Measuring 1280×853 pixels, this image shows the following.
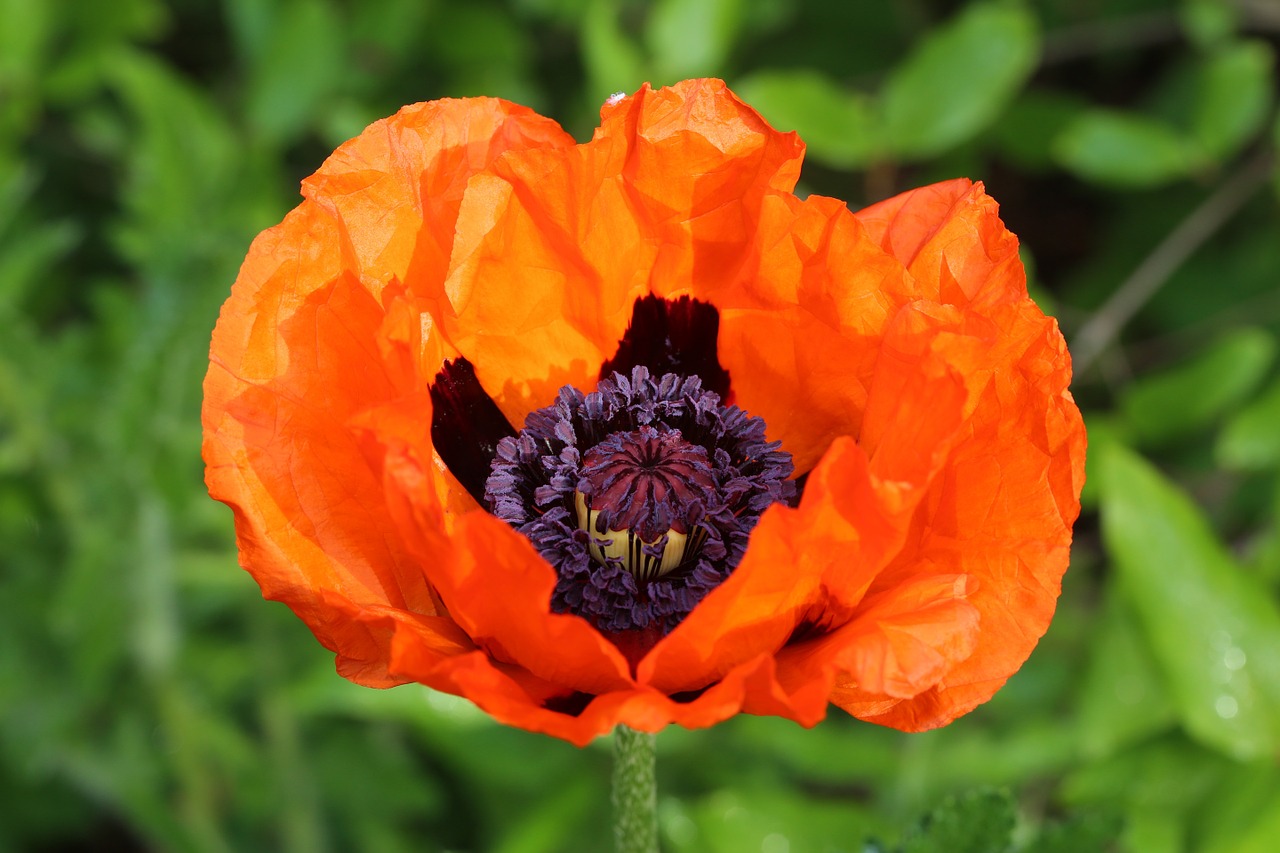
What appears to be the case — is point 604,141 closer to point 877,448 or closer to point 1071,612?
point 877,448

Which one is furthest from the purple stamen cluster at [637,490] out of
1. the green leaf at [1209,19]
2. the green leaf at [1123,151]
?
the green leaf at [1209,19]

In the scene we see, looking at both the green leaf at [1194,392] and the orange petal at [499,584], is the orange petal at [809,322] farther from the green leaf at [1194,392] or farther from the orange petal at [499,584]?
the green leaf at [1194,392]

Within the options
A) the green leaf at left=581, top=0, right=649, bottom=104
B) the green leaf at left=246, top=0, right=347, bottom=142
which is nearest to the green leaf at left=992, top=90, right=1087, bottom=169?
the green leaf at left=581, top=0, right=649, bottom=104

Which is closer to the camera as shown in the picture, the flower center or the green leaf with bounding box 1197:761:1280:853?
the flower center

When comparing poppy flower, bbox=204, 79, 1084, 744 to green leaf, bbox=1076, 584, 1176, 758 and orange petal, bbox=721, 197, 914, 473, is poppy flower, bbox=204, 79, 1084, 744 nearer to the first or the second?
orange petal, bbox=721, 197, 914, 473

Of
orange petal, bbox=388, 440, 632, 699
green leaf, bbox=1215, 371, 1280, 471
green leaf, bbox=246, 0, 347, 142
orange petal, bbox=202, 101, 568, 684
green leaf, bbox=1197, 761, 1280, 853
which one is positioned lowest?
orange petal, bbox=388, 440, 632, 699

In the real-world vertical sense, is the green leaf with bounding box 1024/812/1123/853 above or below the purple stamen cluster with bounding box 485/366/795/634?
below

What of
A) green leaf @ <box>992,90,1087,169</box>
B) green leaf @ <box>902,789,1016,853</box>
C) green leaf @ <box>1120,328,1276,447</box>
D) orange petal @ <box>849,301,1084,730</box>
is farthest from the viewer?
green leaf @ <box>992,90,1087,169</box>

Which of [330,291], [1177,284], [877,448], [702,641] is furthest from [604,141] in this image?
[1177,284]
